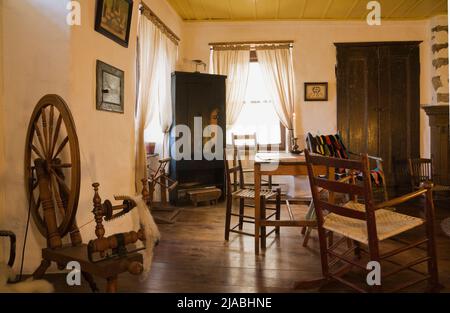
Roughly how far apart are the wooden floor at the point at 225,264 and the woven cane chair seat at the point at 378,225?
16.6 inches

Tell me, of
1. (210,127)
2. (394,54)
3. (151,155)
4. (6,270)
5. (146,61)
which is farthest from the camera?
(394,54)

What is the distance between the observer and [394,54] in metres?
5.30

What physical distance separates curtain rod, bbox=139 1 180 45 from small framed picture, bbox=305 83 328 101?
7.18 ft

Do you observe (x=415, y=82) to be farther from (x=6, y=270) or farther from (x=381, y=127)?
(x=6, y=270)

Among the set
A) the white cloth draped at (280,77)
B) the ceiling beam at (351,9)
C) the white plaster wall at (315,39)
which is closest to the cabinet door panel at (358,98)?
the white plaster wall at (315,39)

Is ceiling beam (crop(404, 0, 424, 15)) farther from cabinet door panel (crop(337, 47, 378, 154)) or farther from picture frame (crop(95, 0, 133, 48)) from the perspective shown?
picture frame (crop(95, 0, 133, 48))

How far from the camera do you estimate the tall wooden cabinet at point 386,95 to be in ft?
17.4

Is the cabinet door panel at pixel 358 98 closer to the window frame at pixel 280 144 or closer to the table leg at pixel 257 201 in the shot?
the window frame at pixel 280 144

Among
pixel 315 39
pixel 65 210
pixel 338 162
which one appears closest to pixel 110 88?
pixel 65 210

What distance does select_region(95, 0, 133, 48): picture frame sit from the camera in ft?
8.65

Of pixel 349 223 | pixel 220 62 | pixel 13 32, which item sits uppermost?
pixel 220 62
